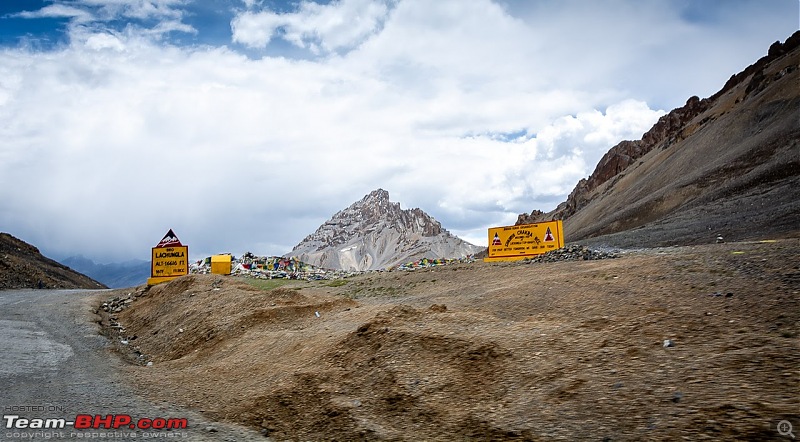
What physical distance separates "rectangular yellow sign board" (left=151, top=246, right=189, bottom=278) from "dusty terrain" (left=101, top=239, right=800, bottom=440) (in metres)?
17.4

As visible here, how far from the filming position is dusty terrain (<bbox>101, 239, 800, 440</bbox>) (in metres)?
4.95

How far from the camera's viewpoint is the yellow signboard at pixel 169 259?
94.8 ft

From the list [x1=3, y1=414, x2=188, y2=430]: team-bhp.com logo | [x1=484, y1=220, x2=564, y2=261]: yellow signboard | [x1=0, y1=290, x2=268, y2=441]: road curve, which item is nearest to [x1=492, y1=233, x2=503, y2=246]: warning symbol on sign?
[x1=484, y1=220, x2=564, y2=261]: yellow signboard

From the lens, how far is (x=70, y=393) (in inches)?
323

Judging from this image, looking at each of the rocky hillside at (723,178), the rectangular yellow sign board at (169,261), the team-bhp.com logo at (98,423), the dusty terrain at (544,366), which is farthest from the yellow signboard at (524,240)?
the team-bhp.com logo at (98,423)

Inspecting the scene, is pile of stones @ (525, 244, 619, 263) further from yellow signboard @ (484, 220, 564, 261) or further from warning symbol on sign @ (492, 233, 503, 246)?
warning symbol on sign @ (492, 233, 503, 246)

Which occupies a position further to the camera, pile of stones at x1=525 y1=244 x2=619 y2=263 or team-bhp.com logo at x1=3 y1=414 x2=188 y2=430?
pile of stones at x1=525 y1=244 x2=619 y2=263

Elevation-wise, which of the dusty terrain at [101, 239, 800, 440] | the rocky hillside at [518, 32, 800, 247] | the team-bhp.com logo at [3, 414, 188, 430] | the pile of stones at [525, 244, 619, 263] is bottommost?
the team-bhp.com logo at [3, 414, 188, 430]

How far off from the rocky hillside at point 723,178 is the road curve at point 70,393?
29.3m

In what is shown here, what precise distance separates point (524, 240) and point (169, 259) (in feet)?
69.2

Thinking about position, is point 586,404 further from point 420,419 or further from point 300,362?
point 300,362

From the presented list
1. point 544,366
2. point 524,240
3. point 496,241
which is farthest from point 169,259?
point 544,366

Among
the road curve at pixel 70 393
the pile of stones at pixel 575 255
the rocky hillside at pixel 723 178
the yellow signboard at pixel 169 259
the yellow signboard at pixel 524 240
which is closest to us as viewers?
the road curve at pixel 70 393

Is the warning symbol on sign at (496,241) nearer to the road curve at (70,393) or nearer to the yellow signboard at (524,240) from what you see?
the yellow signboard at (524,240)
